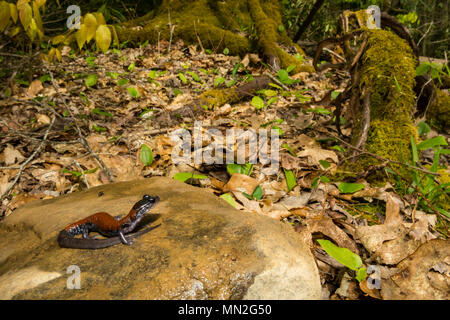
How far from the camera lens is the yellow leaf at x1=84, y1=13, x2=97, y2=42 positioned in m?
2.71

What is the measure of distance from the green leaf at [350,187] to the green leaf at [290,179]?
1.52 ft

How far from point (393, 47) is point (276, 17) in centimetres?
591

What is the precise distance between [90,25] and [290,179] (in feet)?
8.72

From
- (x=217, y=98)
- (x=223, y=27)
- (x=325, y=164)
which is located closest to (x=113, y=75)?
(x=217, y=98)

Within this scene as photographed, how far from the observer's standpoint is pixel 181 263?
1.52m

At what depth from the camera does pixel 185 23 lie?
765 centimetres

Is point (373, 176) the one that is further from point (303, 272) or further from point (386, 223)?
point (303, 272)

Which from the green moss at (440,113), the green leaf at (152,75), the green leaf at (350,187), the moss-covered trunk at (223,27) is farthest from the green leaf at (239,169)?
the moss-covered trunk at (223,27)

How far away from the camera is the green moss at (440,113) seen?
4.05 metres

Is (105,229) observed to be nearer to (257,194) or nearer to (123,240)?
(123,240)

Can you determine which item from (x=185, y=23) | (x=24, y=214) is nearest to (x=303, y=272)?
(x=24, y=214)

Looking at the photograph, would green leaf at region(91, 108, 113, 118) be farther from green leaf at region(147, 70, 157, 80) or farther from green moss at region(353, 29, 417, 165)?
green moss at region(353, 29, 417, 165)

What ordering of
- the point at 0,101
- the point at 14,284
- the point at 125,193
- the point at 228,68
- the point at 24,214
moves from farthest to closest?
the point at 228,68 → the point at 0,101 → the point at 125,193 → the point at 24,214 → the point at 14,284

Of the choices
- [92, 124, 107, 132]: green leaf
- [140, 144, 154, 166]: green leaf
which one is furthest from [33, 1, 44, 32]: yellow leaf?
[92, 124, 107, 132]: green leaf
